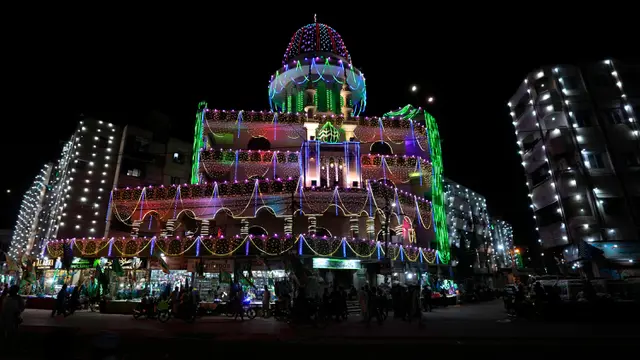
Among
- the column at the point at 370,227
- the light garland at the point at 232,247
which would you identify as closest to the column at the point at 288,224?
the light garland at the point at 232,247

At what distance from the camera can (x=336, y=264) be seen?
25391 millimetres

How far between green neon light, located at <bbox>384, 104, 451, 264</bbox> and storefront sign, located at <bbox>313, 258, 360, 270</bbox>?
9.35 m

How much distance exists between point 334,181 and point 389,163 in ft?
19.4

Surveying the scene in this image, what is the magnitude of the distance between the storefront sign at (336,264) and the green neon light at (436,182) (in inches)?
368

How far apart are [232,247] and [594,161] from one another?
34.5 m

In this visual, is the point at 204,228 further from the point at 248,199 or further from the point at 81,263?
the point at 81,263

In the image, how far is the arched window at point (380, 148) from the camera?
1403 inches

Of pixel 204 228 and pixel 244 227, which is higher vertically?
pixel 204 228

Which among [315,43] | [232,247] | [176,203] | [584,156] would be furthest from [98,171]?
[584,156]

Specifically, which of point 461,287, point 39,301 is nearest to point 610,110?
point 461,287

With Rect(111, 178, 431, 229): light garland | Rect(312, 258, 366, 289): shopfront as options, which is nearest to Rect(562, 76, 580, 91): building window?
Rect(111, 178, 431, 229): light garland

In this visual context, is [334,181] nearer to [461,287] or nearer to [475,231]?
[461,287]

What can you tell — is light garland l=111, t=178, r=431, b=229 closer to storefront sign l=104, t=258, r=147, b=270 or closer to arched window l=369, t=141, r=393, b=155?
storefront sign l=104, t=258, r=147, b=270

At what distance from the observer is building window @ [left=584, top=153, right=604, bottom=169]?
3522cm
